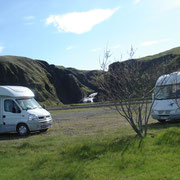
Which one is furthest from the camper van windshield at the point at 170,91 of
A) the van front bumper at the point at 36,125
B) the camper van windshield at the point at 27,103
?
the camper van windshield at the point at 27,103

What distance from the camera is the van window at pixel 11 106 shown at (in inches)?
560

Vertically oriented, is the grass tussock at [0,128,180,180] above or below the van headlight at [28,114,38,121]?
below

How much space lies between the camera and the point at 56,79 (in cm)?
14950

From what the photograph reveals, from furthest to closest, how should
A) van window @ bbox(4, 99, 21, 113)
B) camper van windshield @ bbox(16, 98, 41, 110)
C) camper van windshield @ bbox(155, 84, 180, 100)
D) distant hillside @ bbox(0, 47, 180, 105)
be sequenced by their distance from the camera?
distant hillside @ bbox(0, 47, 180, 105) < camper van windshield @ bbox(155, 84, 180, 100) < camper van windshield @ bbox(16, 98, 41, 110) < van window @ bbox(4, 99, 21, 113)

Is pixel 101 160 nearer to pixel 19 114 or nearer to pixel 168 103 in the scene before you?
pixel 19 114

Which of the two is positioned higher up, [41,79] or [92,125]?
[41,79]

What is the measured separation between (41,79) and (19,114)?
382 feet

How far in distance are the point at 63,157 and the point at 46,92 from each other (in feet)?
380

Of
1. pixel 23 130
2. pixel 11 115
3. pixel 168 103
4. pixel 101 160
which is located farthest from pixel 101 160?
pixel 11 115

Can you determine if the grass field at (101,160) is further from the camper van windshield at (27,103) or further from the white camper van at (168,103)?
the white camper van at (168,103)

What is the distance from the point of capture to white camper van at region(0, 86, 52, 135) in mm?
13875

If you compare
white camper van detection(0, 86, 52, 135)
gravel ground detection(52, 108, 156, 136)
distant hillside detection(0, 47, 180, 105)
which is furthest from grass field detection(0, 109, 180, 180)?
distant hillside detection(0, 47, 180, 105)

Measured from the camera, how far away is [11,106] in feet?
47.2

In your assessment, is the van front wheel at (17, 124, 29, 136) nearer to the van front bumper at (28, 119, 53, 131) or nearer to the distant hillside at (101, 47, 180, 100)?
the van front bumper at (28, 119, 53, 131)
